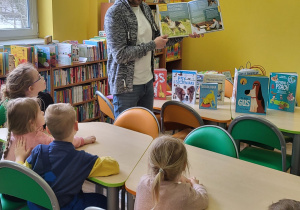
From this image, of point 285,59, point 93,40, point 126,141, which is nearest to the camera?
point 126,141

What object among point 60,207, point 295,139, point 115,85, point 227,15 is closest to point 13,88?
point 115,85

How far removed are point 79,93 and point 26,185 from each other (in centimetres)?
275

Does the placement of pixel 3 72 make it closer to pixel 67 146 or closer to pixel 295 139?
pixel 67 146

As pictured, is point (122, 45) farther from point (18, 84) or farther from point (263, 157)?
point (263, 157)

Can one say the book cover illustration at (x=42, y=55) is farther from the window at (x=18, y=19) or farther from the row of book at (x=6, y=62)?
the window at (x=18, y=19)

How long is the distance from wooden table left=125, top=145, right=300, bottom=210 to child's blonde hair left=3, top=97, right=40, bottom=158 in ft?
2.09

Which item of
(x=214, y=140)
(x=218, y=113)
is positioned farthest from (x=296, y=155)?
(x=214, y=140)

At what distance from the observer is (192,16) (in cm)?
304

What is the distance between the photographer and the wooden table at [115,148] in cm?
168

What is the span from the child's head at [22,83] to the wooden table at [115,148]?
0.41 meters

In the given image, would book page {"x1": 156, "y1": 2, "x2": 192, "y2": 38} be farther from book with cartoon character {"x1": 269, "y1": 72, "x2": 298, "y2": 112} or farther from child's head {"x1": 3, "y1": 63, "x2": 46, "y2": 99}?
child's head {"x1": 3, "y1": 63, "x2": 46, "y2": 99}

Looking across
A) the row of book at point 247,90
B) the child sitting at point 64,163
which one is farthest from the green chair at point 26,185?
the row of book at point 247,90

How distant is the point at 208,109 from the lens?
9.61 ft

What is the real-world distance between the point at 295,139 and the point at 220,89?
831 millimetres
